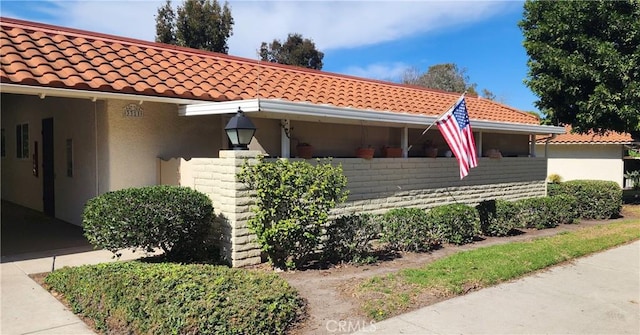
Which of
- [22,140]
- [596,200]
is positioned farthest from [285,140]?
[596,200]

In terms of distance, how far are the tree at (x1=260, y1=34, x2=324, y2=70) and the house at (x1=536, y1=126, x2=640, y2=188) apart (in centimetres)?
2176

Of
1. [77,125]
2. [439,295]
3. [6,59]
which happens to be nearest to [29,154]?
[77,125]

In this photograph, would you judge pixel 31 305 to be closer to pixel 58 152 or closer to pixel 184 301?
pixel 184 301

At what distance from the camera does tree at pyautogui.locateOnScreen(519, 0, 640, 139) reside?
13648mm

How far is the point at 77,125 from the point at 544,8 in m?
14.6

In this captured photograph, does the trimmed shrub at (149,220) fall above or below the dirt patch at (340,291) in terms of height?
above

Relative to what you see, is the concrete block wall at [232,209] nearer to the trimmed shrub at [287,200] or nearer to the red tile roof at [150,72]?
the trimmed shrub at [287,200]

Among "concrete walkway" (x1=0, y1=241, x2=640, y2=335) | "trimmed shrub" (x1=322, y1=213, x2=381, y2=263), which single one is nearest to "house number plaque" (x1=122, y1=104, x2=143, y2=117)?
"concrete walkway" (x1=0, y1=241, x2=640, y2=335)

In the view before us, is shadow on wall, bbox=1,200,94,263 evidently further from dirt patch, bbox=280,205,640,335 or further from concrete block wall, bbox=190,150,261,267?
dirt patch, bbox=280,205,640,335

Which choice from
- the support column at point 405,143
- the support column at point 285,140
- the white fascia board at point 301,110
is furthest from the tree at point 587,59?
the support column at point 285,140

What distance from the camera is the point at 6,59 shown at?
7086mm

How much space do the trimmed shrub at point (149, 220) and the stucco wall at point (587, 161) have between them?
22678 millimetres

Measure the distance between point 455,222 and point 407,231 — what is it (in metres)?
1.38

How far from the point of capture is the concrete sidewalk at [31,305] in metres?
4.41
